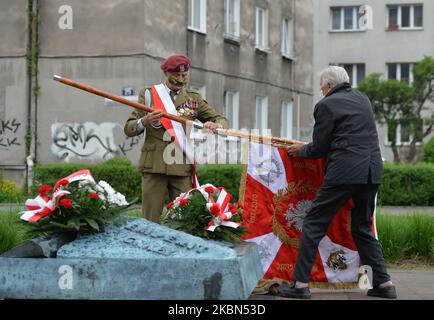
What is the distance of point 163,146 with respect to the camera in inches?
302

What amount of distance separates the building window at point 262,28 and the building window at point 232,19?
2.05m

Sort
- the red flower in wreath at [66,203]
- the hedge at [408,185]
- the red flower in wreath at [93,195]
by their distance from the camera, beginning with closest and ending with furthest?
the red flower in wreath at [66,203] → the red flower in wreath at [93,195] → the hedge at [408,185]

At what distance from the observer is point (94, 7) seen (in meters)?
20.4

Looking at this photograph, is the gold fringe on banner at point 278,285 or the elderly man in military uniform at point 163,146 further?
the elderly man in military uniform at point 163,146

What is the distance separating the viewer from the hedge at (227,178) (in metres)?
18.8

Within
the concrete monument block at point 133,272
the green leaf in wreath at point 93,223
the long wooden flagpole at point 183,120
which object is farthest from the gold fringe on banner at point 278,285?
the green leaf in wreath at point 93,223

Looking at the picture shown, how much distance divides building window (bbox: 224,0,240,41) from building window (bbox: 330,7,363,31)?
18872mm

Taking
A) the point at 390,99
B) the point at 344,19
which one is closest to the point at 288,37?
the point at 390,99

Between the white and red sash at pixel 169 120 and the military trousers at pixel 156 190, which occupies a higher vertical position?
the white and red sash at pixel 169 120

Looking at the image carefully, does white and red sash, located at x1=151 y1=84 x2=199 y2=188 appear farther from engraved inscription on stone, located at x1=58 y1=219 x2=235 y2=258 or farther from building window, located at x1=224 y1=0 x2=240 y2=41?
building window, located at x1=224 y1=0 x2=240 y2=41

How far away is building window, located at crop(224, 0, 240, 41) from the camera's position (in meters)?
25.6

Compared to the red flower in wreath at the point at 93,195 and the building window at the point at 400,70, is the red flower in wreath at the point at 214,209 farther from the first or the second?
the building window at the point at 400,70

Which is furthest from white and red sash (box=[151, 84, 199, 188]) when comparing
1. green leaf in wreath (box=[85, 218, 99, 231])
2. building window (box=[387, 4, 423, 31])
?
building window (box=[387, 4, 423, 31])

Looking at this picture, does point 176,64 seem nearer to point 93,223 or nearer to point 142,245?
point 93,223
